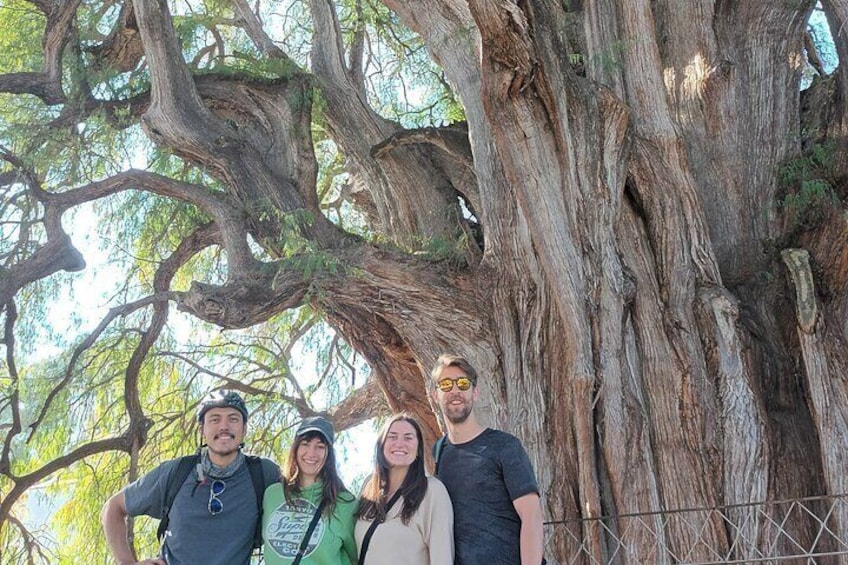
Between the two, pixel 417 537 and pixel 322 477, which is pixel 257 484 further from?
pixel 417 537

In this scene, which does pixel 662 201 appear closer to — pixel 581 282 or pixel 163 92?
pixel 581 282

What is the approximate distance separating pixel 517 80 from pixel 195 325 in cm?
429

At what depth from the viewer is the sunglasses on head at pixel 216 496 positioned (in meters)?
2.73

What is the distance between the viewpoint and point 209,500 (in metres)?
2.75

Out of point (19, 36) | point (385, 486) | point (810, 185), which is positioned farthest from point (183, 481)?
point (19, 36)

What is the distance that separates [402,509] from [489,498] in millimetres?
269

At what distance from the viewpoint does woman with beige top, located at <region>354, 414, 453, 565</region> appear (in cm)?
260

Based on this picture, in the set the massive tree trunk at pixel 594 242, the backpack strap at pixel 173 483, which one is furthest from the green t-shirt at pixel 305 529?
the massive tree trunk at pixel 594 242

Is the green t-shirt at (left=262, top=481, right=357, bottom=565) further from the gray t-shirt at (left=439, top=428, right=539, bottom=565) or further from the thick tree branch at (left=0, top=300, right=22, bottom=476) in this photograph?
the thick tree branch at (left=0, top=300, right=22, bottom=476)

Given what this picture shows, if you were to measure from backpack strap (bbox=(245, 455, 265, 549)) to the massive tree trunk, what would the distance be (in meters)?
1.99

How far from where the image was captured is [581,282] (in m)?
4.62

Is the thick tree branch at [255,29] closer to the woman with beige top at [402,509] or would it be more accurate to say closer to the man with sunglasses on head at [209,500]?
the man with sunglasses on head at [209,500]

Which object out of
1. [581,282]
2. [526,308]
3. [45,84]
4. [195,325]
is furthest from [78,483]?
[581,282]

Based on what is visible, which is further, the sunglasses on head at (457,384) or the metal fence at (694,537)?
the metal fence at (694,537)
